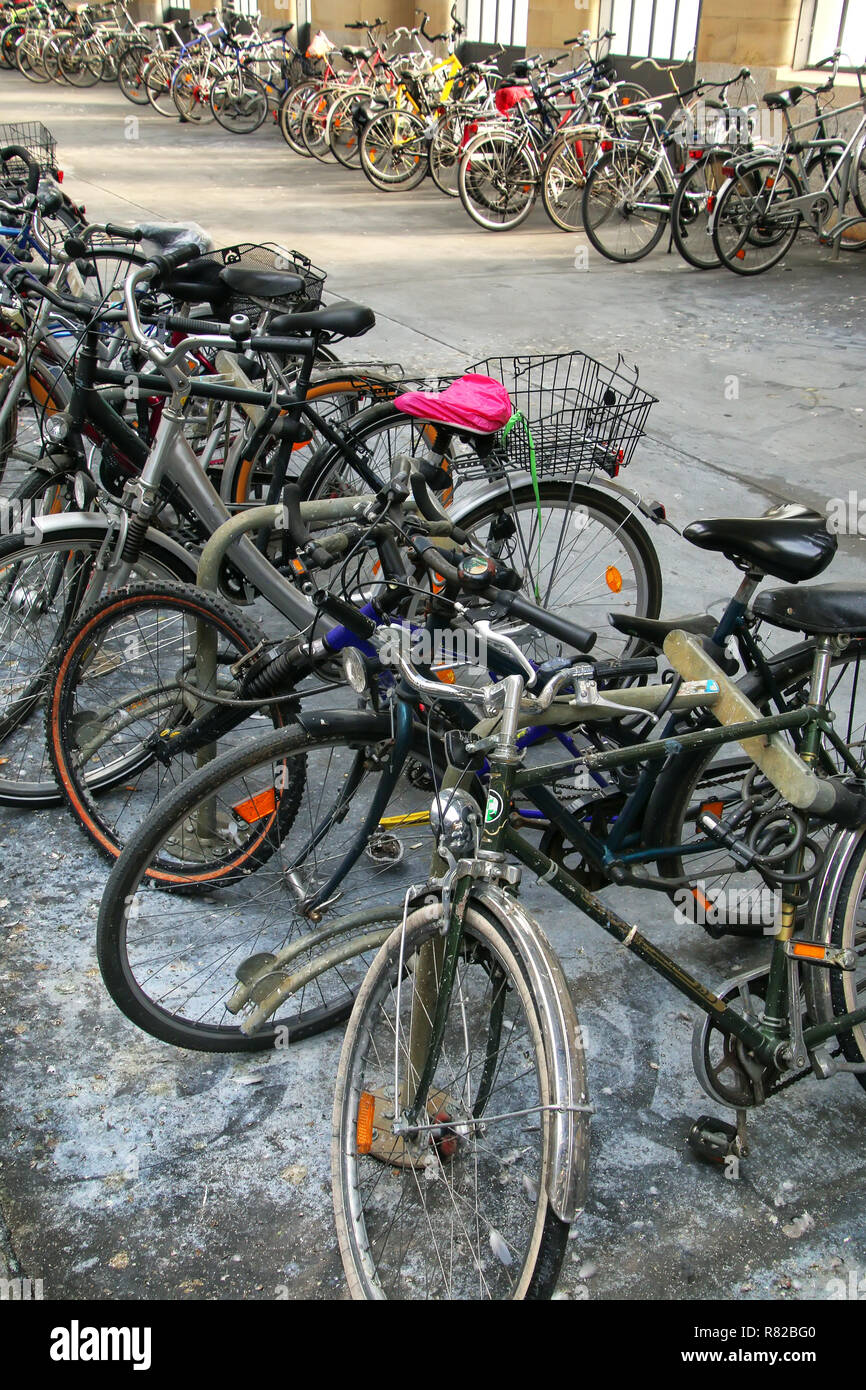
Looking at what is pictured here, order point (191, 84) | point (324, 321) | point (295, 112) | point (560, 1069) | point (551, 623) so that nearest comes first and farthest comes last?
point (560, 1069), point (551, 623), point (324, 321), point (295, 112), point (191, 84)

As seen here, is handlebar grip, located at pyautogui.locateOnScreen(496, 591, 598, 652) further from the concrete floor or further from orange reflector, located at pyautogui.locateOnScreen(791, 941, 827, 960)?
the concrete floor

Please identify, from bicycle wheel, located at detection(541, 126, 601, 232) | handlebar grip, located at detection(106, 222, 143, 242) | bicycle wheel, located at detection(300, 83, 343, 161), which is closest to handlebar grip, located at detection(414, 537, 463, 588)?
handlebar grip, located at detection(106, 222, 143, 242)

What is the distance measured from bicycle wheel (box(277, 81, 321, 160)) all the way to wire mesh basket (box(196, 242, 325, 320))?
33.7ft

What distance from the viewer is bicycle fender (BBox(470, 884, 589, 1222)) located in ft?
5.36

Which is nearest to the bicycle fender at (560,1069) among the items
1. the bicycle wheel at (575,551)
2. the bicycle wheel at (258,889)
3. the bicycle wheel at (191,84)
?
the bicycle wheel at (258,889)

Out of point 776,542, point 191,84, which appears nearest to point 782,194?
point 776,542

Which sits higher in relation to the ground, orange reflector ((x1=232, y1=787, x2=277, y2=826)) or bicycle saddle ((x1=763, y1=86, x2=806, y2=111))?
bicycle saddle ((x1=763, y1=86, x2=806, y2=111))

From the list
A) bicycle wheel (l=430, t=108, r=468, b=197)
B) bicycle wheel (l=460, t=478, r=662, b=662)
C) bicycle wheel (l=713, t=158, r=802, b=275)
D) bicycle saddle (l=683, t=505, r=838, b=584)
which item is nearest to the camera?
bicycle saddle (l=683, t=505, r=838, b=584)

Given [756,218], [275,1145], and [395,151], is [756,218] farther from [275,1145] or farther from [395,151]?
[275,1145]

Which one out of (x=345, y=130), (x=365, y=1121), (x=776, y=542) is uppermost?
(x=345, y=130)

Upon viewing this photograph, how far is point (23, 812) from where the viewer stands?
128 inches

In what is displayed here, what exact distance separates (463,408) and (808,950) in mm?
1361

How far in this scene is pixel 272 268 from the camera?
404 cm

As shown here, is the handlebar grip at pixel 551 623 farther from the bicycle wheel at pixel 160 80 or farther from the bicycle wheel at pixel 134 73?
the bicycle wheel at pixel 134 73
